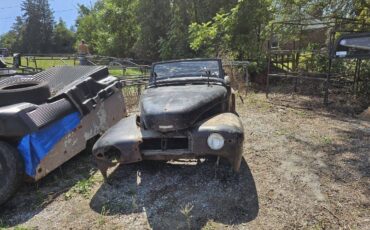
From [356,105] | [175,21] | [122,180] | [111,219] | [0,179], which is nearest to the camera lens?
[111,219]

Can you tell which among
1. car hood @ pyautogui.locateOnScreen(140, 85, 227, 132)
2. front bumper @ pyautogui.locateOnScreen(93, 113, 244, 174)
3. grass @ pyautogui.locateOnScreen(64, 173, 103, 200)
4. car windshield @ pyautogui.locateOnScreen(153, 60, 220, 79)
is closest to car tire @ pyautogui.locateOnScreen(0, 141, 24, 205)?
grass @ pyautogui.locateOnScreen(64, 173, 103, 200)

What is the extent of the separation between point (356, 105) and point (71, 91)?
24.9 ft

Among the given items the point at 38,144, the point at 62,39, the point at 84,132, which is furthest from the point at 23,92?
the point at 62,39

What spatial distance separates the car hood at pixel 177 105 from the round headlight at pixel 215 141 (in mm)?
364

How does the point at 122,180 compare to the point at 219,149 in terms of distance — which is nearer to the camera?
the point at 219,149

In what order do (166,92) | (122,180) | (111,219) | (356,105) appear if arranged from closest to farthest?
(111,219)
(122,180)
(166,92)
(356,105)

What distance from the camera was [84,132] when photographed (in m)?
5.08

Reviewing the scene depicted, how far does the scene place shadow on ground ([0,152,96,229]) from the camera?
3.86 m

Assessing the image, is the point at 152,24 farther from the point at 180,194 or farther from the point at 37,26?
the point at 37,26

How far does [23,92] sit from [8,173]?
1.04 m

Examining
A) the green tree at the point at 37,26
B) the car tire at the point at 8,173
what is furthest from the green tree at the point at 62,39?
the car tire at the point at 8,173

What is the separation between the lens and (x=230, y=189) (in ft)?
13.9

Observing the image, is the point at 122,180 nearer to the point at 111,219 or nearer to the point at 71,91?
the point at 111,219

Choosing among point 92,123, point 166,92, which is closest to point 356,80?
point 166,92
